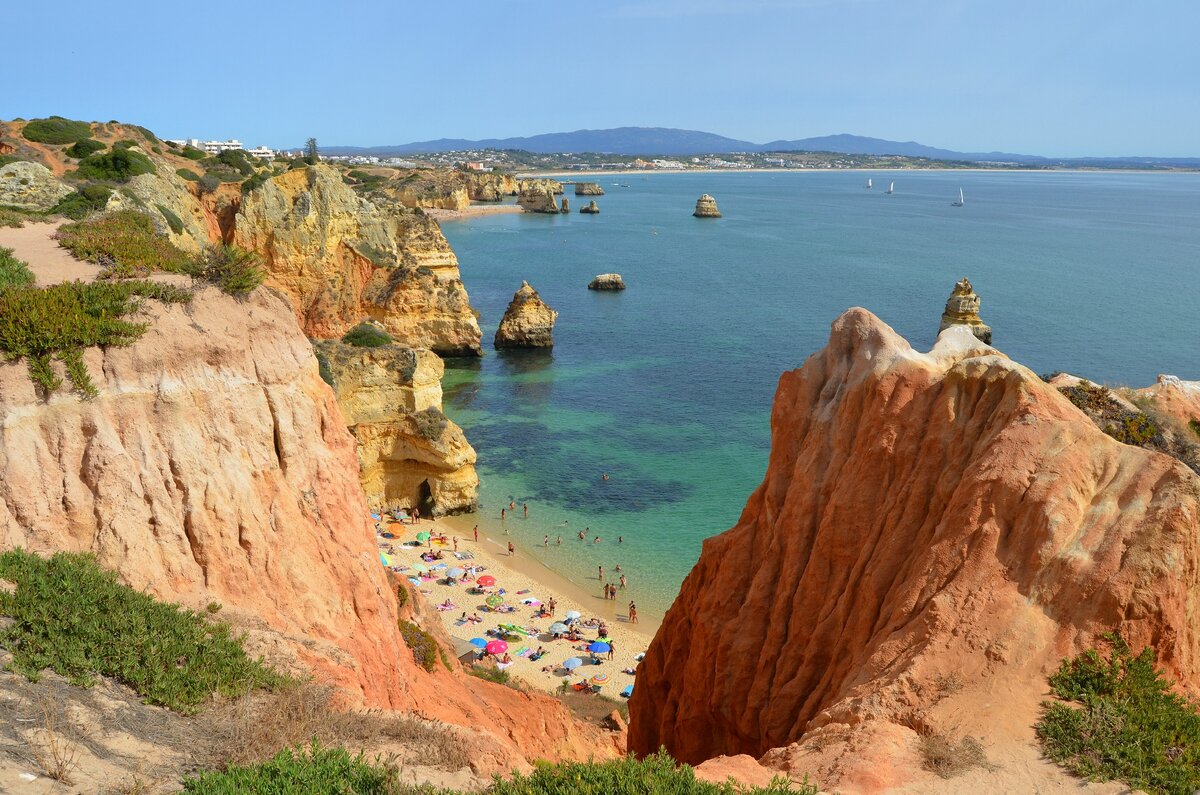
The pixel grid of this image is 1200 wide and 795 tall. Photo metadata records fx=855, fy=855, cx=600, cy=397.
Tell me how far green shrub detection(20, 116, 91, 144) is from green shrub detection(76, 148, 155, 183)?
932 cm

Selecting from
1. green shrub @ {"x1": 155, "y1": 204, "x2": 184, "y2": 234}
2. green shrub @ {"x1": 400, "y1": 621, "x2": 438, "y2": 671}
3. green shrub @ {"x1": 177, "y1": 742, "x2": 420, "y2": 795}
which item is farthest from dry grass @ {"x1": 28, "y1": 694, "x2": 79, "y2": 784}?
green shrub @ {"x1": 155, "y1": 204, "x2": 184, "y2": 234}

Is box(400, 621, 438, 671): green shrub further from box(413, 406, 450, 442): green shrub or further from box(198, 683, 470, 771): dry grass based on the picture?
box(413, 406, 450, 442): green shrub

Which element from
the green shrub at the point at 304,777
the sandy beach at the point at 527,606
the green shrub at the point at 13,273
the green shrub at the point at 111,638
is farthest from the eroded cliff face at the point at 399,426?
the green shrub at the point at 304,777

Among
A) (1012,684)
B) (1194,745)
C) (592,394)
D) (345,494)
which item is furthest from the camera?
(592,394)

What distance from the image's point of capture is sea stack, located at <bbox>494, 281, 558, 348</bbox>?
228ft

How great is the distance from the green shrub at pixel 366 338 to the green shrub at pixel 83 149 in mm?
17957

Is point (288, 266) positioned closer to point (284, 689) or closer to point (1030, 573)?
point (284, 689)

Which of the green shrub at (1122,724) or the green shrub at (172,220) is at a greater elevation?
the green shrub at (172,220)

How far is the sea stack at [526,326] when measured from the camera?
6944 cm

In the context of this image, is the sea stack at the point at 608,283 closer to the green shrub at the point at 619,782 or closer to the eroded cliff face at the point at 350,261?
the eroded cliff face at the point at 350,261

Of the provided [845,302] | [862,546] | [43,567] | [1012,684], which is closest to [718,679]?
[862,546]

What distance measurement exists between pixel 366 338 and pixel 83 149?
19.8 metres

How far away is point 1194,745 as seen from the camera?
430 inches

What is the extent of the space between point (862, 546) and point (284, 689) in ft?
32.1
